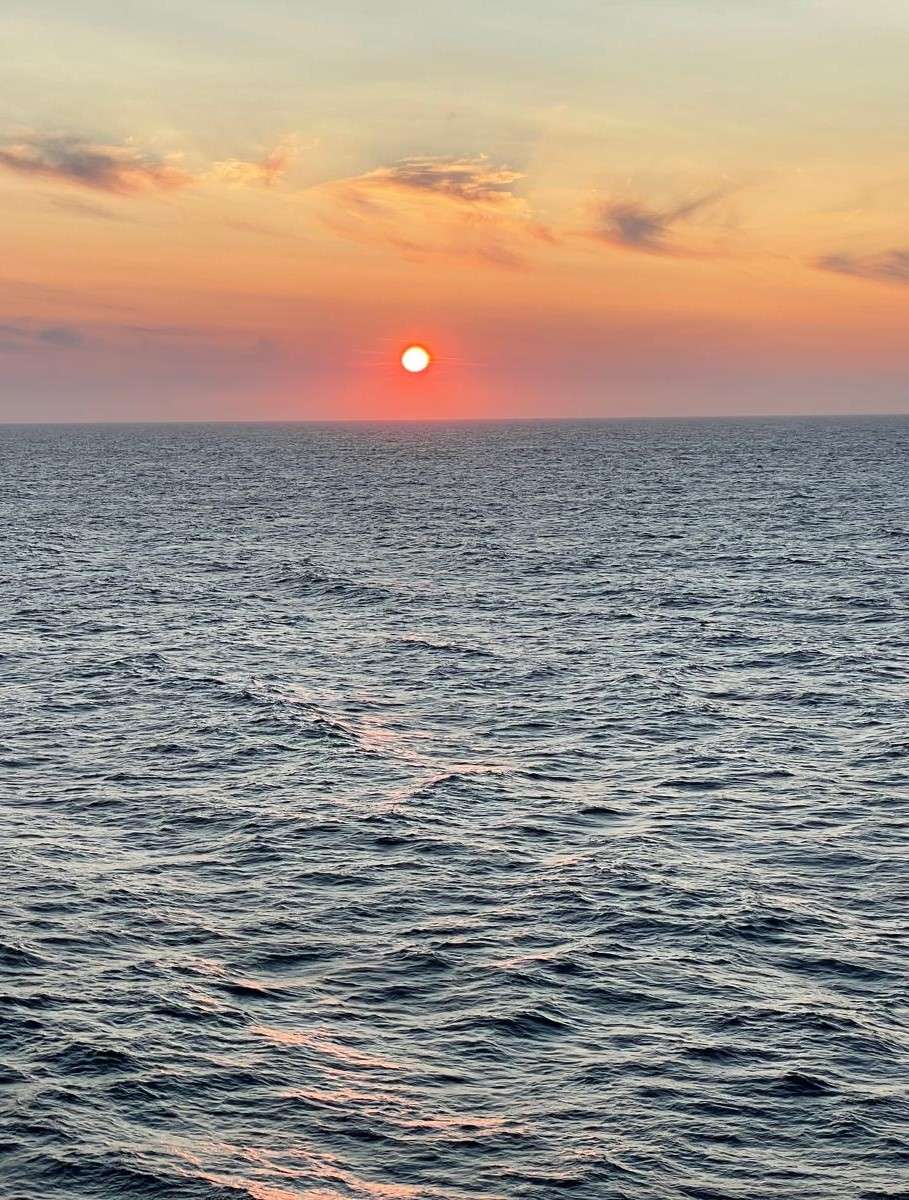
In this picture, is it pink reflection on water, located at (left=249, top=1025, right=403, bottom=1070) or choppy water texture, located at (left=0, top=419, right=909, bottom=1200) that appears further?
pink reflection on water, located at (left=249, top=1025, right=403, bottom=1070)

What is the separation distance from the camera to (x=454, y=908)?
129 ft

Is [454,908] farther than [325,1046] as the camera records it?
Yes

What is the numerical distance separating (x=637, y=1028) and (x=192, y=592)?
2920 inches

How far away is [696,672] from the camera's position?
236 feet

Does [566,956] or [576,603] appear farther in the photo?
[576,603]

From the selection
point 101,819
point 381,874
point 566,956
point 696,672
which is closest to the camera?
point 566,956

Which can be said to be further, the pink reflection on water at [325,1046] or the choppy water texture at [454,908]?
the pink reflection on water at [325,1046]

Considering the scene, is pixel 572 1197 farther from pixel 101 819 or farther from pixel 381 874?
pixel 101 819

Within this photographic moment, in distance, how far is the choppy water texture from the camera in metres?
27.3

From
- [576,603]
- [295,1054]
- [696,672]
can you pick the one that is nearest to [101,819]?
[295,1054]

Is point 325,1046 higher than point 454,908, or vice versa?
point 454,908

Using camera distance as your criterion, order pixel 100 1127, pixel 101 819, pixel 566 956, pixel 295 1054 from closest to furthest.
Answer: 1. pixel 100 1127
2. pixel 295 1054
3. pixel 566 956
4. pixel 101 819

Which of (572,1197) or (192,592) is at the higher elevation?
(192,592)

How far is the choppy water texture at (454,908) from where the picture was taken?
27281 millimetres
